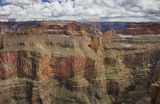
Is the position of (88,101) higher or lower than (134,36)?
lower

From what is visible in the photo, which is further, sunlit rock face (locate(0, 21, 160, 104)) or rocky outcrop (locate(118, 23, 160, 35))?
rocky outcrop (locate(118, 23, 160, 35))

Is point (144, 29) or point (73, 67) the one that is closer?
point (73, 67)

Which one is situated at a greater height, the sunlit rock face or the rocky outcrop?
the rocky outcrop

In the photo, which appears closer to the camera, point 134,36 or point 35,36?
point 35,36

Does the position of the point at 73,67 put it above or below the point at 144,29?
below

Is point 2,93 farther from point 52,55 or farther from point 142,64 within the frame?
point 142,64

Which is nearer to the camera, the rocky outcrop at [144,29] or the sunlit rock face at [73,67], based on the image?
the sunlit rock face at [73,67]

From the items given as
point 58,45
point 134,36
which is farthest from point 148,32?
point 58,45

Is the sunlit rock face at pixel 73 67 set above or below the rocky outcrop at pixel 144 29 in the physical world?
below
